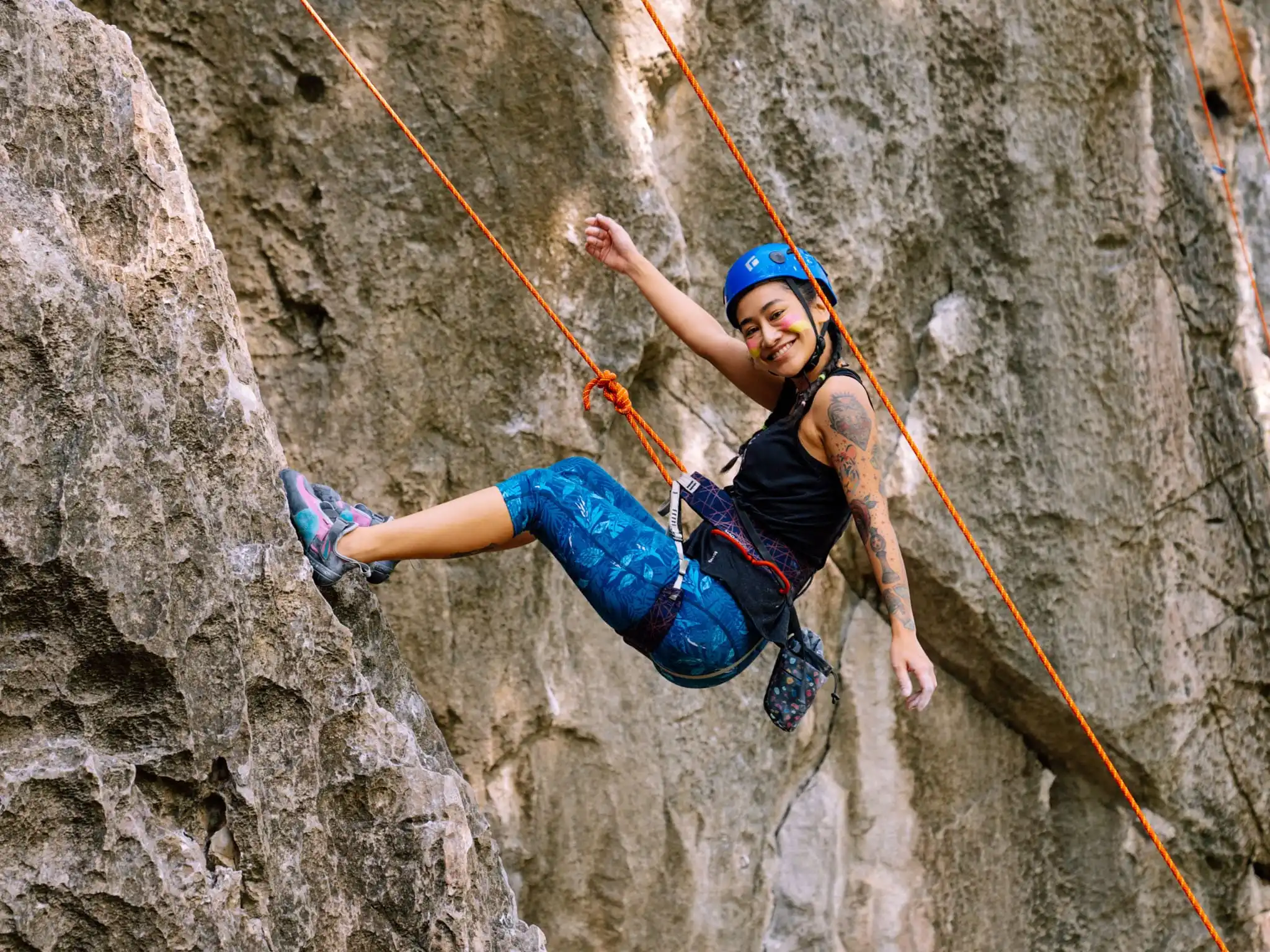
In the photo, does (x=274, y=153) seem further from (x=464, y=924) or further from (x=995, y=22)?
(x=995, y=22)

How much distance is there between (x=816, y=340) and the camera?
3.38 meters

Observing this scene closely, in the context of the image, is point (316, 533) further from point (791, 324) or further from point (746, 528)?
point (791, 324)

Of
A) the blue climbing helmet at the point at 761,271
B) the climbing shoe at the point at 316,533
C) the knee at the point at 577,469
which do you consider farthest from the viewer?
the blue climbing helmet at the point at 761,271

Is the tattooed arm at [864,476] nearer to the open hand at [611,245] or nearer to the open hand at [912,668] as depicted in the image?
the open hand at [912,668]

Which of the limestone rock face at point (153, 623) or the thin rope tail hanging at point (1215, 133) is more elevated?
the thin rope tail hanging at point (1215, 133)

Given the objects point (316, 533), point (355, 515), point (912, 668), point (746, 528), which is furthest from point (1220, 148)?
point (316, 533)

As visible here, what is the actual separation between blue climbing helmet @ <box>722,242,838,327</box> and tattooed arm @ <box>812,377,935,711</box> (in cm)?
34

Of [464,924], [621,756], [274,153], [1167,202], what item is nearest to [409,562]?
[621,756]

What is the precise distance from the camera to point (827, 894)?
17.4 feet

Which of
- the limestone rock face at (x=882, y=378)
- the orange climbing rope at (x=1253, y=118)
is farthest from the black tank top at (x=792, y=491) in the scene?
the orange climbing rope at (x=1253, y=118)

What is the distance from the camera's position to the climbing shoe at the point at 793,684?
338 cm

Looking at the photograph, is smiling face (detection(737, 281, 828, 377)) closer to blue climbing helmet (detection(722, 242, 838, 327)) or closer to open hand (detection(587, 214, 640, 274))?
blue climbing helmet (detection(722, 242, 838, 327))

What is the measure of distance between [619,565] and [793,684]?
57 cm

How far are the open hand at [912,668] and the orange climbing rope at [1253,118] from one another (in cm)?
397
